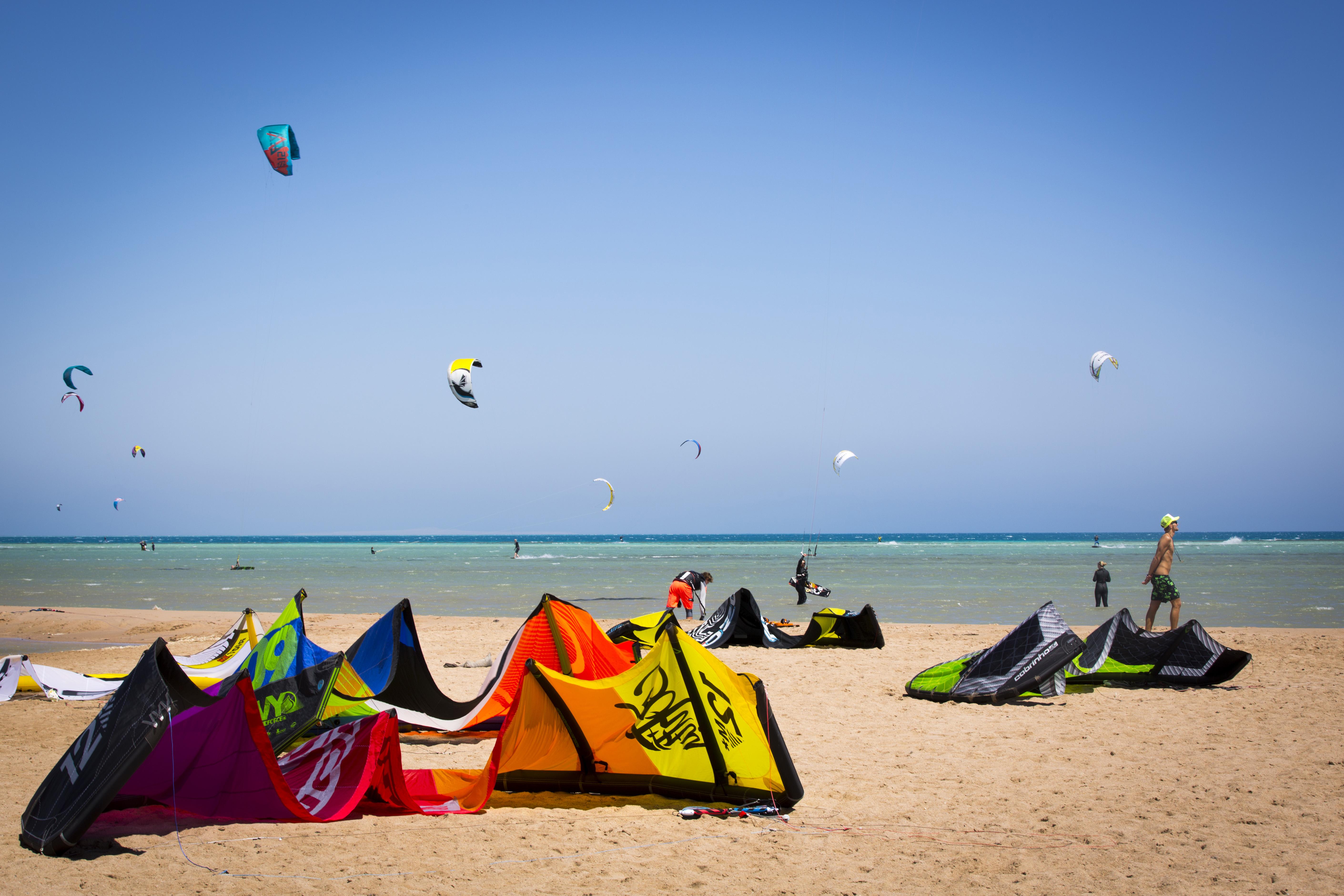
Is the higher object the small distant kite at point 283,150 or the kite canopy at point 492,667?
the small distant kite at point 283,150

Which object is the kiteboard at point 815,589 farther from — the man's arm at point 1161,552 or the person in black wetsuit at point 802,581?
the man's arm at point 1161,552

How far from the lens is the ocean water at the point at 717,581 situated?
20094 mm

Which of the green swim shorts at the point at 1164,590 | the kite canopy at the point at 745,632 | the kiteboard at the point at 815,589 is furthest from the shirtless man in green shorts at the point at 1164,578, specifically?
the kiteboard at the point at 815,589

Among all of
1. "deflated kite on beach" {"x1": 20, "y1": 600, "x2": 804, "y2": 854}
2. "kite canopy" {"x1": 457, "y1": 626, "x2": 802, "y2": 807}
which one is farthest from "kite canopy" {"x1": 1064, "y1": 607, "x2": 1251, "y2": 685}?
"deflated kite on beach" {"x1": 20, "y1": 600, "x2": 804, "y2": 854}

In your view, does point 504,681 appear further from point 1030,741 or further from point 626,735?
point 1030,741

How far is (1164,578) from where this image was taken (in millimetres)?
12109

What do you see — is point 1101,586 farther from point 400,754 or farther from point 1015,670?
point 400,754

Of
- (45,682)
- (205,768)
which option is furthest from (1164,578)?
(45,682)

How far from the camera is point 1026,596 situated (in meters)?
23.0

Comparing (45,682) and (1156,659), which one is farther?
(1156,659)

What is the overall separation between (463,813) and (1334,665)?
10534mm

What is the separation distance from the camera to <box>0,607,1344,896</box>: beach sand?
4102 millimetres

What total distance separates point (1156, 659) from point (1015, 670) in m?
2.04

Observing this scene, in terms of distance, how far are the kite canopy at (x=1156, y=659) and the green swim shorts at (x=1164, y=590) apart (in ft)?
8.21
